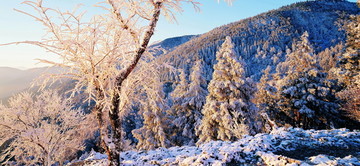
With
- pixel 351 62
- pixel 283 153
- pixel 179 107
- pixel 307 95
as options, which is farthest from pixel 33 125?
pixel 351 62

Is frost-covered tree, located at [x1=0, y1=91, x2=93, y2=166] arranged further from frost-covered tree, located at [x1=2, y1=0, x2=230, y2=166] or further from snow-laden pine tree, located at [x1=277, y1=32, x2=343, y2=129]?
snow-laden pine tree, located at [x1=277, y1=32, x2=343, y2=129]

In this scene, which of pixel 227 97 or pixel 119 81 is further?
pixel 227 97

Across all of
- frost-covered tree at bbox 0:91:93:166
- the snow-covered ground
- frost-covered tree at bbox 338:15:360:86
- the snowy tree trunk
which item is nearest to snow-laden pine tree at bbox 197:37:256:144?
frost-covered tree at bbox 338:15:360:86

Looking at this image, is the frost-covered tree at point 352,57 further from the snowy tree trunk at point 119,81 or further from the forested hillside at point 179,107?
the snowy tree trunk at point 119,81

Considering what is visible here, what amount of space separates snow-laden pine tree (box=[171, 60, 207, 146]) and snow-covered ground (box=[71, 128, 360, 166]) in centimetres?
1193

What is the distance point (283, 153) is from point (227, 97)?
1017 centimetres

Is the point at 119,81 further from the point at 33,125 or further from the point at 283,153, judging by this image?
the point at 33,125

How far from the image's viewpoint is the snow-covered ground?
12.1 ft

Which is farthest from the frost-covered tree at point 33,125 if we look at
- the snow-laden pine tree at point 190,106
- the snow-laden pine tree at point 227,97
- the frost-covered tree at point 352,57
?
the frost-covered tree at point 352,57

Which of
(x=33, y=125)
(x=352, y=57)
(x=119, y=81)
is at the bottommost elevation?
(x=33, y=125)

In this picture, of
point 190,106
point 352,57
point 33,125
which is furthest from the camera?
point 190,106

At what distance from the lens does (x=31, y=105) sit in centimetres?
1298

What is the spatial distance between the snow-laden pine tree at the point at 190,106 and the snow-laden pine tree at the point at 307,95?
7.72 metres

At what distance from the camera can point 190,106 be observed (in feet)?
61.8
